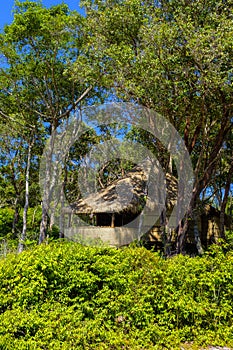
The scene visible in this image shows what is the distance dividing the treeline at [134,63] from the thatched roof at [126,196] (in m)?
1.95

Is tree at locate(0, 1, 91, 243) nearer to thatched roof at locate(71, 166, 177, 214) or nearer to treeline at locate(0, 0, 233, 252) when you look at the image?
treeline at locate(0, 0, 233, 252)

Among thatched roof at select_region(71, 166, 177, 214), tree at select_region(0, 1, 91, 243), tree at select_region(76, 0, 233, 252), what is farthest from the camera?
thatched roof at select_region(71, 166, 177, 214)

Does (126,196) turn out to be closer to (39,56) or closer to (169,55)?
(39,56)

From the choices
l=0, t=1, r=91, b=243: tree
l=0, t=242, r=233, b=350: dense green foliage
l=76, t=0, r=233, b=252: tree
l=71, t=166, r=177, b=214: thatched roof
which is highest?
l=0, t=1, r=91, b=243: tree

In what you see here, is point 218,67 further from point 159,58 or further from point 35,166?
point 35,166

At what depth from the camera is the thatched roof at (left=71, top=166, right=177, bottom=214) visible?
60.2 ft

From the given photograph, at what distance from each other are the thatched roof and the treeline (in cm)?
195

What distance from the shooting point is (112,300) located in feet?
17.7

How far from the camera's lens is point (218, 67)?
9.93 m

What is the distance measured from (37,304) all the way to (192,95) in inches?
347

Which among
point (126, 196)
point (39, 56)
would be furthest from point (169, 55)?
point (126, 196)

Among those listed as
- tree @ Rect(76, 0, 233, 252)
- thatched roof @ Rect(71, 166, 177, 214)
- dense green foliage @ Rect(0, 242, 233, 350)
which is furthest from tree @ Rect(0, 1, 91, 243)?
dense green foliage @ Rect(0, 242, 233, 350)

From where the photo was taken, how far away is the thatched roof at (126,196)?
60.2 feet

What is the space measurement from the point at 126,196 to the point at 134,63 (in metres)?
8.62
